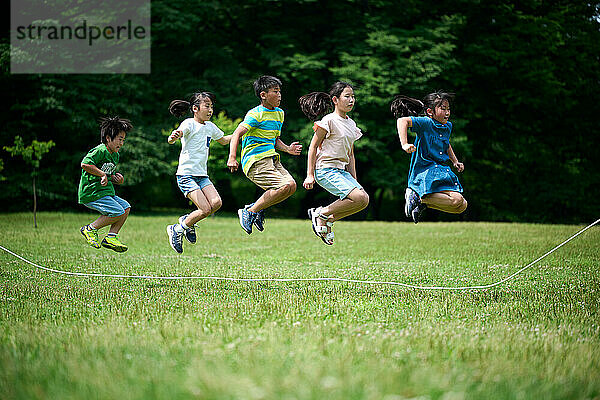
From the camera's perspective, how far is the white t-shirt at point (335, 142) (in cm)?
798

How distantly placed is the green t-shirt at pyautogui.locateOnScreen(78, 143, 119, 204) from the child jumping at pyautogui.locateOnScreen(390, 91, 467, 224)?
3.80 m

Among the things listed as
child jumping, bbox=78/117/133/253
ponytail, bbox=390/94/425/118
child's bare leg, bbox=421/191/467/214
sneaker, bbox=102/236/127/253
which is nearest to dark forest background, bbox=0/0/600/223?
ponytail, bbox=390/94/425/118

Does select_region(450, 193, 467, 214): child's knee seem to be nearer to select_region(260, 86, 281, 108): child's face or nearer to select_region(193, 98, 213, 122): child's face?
select_region(260, 86, 281, 108): child's face

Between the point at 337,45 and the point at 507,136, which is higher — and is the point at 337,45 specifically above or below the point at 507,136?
above

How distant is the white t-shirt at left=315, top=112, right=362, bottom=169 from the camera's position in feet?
26.2

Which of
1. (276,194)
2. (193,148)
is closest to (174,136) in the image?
(193,148)

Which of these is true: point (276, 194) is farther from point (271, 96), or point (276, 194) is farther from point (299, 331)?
point (299, 331)

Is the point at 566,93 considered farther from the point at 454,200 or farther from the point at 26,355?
the point at 26,355

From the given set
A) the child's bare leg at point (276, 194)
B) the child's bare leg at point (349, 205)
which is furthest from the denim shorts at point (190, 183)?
the child's bare leg at point (349, 205)

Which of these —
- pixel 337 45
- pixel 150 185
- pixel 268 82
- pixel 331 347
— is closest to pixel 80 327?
pixel 331 347

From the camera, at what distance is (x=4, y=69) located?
2431 cm

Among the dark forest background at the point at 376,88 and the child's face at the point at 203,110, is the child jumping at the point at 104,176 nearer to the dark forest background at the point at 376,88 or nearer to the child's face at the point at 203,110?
the child's face at the point at 203,110

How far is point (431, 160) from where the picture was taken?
317 inches

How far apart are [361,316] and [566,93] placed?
2383cm
